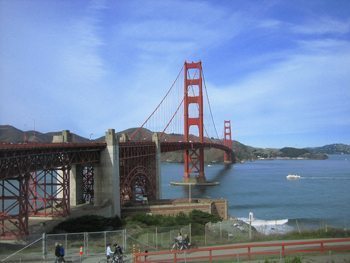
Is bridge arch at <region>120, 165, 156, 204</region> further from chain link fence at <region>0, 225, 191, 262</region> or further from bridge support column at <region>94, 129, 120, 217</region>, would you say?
chain link fence at <region>0, 225, 191, 262</region>

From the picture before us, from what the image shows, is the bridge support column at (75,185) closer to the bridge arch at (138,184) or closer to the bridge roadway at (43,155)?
the bridge roadway at (43,155)

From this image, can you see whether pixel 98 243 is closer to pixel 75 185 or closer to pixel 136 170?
pixel 75 185

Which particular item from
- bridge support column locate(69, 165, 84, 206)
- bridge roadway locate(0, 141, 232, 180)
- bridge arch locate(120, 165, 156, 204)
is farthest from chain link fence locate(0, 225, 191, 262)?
bridge arch locate(120, 165, 156, 204)

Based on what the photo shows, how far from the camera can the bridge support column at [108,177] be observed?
4078 centimetres

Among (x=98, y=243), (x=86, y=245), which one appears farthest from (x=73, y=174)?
(x=86, y=245)

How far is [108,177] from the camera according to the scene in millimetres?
40906

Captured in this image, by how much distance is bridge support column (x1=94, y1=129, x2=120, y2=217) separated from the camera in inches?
1606

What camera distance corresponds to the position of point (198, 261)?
14641 millimetres

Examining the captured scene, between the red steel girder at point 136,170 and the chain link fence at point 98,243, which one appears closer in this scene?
the chain link fence at point 98,243

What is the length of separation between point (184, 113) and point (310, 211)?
5388 cm

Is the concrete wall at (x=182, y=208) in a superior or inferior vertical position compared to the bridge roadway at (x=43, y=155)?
inferior

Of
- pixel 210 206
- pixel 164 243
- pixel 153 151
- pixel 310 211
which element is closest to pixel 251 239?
pixel 164 243

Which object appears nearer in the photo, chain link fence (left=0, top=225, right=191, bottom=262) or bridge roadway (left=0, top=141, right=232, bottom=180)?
chain link fence (left=0, top=225, right=191, bottom=262)

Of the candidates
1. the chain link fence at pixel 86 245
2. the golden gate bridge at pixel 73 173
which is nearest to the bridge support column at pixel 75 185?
the golden gate bridge at pixel 73 173
